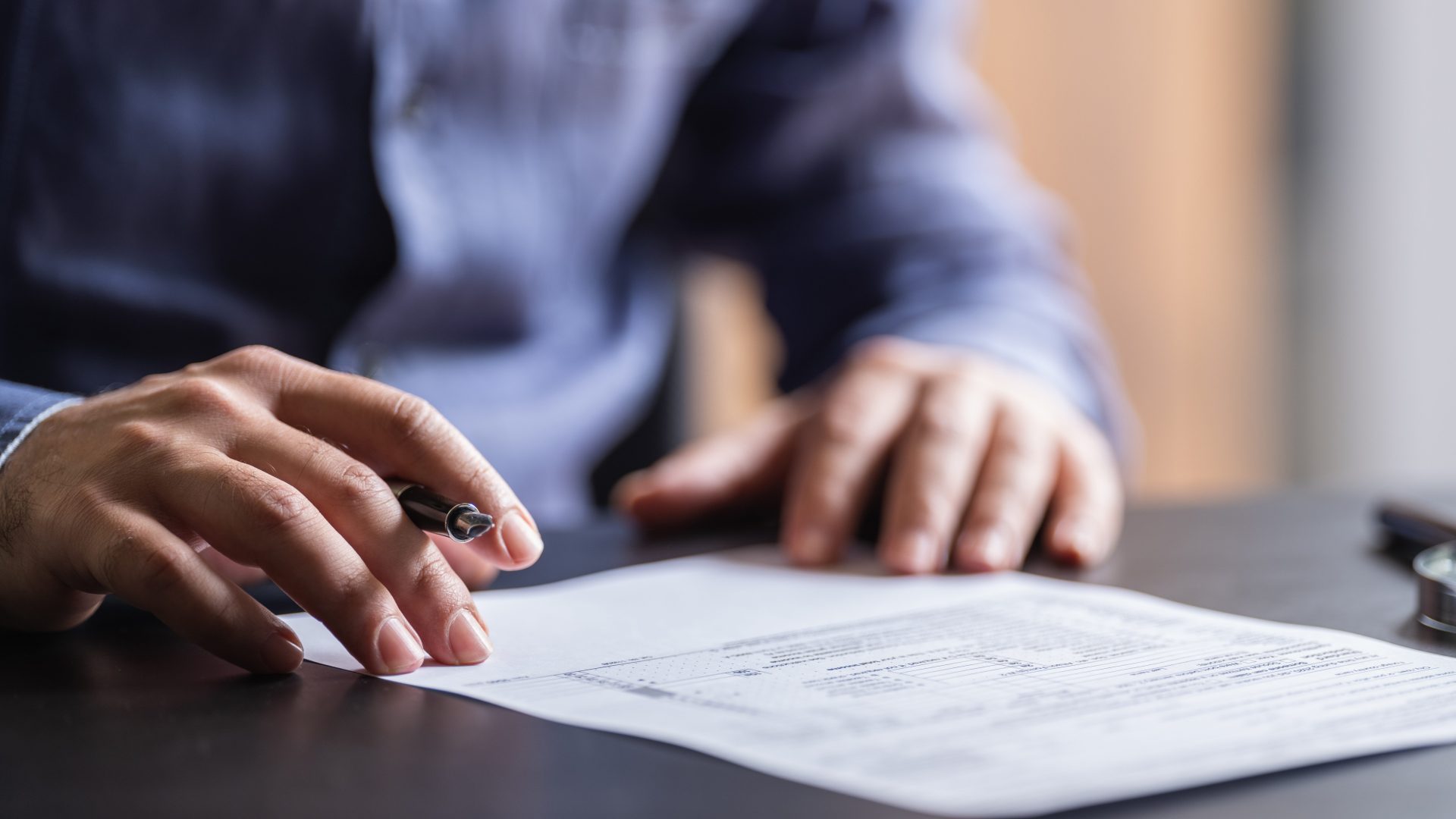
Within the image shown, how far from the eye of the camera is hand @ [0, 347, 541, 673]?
40 cm

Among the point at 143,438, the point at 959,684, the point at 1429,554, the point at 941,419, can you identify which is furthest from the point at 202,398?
the point at 1429,554

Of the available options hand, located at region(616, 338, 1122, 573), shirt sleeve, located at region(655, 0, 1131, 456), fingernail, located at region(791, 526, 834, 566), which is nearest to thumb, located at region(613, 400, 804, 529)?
hand, located at region(616, 338, 1122, 573)

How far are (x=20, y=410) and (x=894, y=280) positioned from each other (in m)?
0.70

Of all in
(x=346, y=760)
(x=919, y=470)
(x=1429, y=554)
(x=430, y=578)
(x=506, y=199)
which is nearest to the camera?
(x=346, y=760)

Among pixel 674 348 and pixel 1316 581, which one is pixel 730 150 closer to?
pixel 674 348

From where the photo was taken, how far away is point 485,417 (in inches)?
37.7

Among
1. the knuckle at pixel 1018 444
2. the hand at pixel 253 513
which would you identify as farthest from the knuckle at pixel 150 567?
the knuckle at pixel 1018 444

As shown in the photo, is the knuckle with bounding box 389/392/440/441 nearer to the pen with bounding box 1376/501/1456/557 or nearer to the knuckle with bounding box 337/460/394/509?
the knuckle with bounding box 337/460/394/509

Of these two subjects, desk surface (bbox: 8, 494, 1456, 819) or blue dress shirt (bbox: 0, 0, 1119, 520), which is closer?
desk surface (bbox: 8, 494, 1456, 819)

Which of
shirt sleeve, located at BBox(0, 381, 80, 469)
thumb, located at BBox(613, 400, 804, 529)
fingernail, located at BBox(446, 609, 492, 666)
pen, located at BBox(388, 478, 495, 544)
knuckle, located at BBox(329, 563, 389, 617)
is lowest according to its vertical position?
thumb, located at BBox(613, 400, 804, 529)

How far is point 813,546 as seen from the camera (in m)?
0.62

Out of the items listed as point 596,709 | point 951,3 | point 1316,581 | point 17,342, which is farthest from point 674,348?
point 596,709

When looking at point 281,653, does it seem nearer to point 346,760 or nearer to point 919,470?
point 346,760

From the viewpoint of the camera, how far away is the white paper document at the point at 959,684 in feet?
0.98
